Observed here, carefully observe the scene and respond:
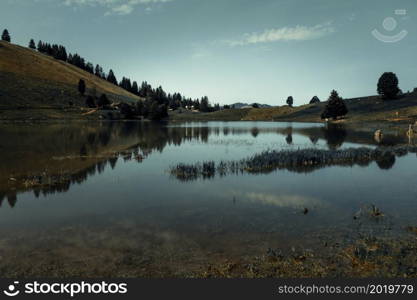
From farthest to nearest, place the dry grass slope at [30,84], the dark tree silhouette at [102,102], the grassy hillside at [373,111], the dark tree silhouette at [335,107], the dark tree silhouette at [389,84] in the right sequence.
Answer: the dark tree silhouette at [102,102] < the dry grass slope at [30,84] < the dark tree silhouette at [389,84] < the dark tree silhouette at [335,107] < the grassy hillside at [373,111]

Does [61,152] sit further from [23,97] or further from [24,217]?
[23,97]

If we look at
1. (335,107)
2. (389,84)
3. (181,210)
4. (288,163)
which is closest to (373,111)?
→ (389,84)

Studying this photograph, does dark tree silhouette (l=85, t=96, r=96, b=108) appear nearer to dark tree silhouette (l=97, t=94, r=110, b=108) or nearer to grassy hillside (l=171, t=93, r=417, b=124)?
dark tree silhouette (l=97, t=94, r=110, b=108)

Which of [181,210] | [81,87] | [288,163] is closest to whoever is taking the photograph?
[181,210]

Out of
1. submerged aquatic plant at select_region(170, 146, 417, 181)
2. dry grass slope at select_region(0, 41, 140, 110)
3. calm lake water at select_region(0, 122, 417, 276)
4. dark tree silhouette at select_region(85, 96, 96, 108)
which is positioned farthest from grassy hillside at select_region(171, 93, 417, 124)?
dry grass slope at select_region(0, 41, 140, 110)

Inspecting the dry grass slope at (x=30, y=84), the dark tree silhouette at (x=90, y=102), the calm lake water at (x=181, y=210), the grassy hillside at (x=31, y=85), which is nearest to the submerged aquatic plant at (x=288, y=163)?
the calm lake water at (x=181, y=210)

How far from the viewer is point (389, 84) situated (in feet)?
440

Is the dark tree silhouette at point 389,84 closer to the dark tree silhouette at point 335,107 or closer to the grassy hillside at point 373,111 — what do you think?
the grassy hillside at point 373,111

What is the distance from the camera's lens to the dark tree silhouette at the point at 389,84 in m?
133

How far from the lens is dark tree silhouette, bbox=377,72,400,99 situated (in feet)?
437

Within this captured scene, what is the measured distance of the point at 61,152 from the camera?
39.1 metres

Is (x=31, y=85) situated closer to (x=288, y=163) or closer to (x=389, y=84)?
(x=288, y=163)

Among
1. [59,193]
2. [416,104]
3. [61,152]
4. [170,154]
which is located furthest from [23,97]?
[416,104]

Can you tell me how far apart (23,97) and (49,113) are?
1941 cm
